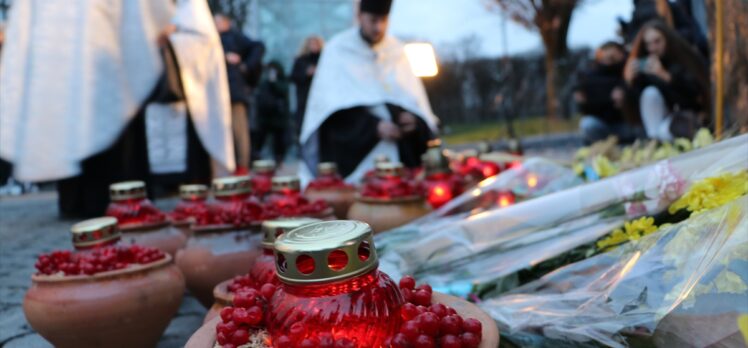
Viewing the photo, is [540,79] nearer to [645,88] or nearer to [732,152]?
[645,88]

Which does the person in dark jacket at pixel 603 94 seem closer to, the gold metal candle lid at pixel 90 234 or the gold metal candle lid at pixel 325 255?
the gold metal candle lid at pixel 90 234

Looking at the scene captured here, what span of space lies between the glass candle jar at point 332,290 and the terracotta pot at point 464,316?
142 millimetres

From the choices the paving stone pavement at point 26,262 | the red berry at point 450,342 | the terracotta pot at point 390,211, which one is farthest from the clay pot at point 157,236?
the red berry at point 450,342

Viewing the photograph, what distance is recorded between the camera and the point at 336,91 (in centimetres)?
480

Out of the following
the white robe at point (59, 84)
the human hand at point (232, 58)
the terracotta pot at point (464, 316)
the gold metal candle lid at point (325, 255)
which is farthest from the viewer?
the human hand at point (232, 58)

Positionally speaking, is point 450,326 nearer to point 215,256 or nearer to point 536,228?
point 536,228

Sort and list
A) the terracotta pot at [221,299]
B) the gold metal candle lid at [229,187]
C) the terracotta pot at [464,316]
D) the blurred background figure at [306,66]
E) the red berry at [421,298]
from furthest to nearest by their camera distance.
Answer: the blurred background figure at [306,66], the gold metal candle lid at [229,187], the terracotta pot at [221,299], the red berry at [421,298], the terracotta pot at [464,316]

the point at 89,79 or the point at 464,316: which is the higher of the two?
the point at 89,79

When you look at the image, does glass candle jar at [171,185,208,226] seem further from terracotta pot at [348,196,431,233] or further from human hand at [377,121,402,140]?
human hand at [377,121,402,140]

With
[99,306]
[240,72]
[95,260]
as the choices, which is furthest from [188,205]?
[240,72]

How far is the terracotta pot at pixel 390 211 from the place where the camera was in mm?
2789

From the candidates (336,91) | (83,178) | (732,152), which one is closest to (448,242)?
(732,152)

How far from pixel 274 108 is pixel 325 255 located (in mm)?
10466

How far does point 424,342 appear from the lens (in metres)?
0.91
